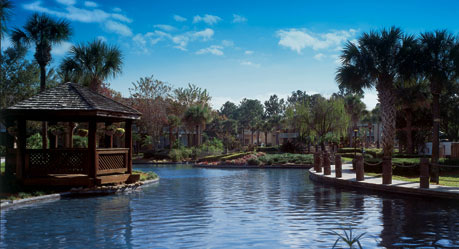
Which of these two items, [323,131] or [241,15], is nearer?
[241,15]

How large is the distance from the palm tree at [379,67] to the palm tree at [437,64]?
4247 mm

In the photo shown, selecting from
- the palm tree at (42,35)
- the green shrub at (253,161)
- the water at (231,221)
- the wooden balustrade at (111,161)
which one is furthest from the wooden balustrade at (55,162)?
the green shrub at (253,161)

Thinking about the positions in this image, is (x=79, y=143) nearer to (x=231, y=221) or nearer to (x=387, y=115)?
(x=387, y=115)

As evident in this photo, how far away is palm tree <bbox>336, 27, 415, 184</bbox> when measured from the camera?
22906 mm

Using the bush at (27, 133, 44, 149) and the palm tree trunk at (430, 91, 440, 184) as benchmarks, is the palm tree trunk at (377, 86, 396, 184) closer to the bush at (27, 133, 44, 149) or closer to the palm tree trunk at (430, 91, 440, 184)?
the palm tree trunk at (430, 91, 440, 184)

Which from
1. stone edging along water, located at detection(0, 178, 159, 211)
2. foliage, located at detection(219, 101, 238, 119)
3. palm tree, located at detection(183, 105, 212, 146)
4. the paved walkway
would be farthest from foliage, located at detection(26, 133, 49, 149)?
foliage, located at detection(219, 101, 238, 119)

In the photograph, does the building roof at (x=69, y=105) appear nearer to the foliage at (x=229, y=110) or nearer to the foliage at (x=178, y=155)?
the foliage at (x=178, y=155)

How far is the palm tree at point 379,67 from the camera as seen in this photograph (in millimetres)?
22906

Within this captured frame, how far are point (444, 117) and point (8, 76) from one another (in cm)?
3701

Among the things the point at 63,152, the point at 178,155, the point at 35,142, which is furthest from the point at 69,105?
the point at 178,155

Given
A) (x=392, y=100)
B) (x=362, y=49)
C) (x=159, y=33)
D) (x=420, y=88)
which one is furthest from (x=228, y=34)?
(x=420, y=88)

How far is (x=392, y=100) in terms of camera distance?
950 inches

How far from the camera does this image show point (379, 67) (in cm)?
2323

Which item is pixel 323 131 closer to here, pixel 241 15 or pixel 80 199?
pixel 241 15
